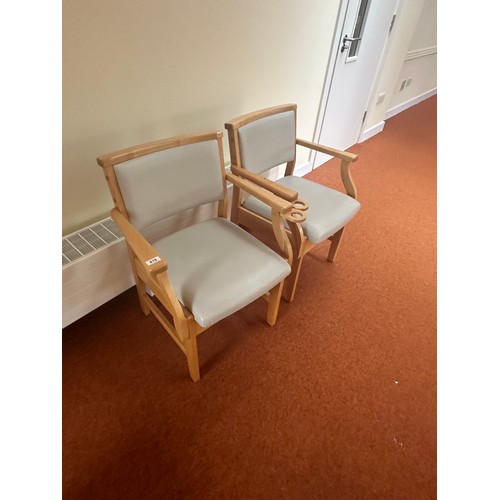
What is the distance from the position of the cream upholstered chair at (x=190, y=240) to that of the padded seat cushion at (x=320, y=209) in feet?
0.66

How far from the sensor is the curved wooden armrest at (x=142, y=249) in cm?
85

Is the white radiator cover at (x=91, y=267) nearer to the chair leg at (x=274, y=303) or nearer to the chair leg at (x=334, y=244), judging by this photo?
the chair leg at (x=274, y=303)

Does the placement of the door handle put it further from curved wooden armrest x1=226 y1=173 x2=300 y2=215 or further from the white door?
curved wooden armrest x1=226 y1=173 x2=300 y2=215

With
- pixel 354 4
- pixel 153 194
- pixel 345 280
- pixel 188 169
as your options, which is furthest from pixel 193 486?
pixel 354 4

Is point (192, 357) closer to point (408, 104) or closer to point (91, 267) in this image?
point (91, 267)

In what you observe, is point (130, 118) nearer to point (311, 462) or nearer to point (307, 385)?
point (307, 385)

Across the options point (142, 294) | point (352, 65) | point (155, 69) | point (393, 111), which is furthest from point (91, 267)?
point (393, 111)

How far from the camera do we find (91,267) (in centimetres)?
116

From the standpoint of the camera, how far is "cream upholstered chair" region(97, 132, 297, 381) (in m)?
0.98

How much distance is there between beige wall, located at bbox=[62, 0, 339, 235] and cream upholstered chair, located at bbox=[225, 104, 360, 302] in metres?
0.27

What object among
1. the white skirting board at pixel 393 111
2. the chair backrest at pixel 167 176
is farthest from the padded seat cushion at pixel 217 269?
the white skirting board at pixel 393 111

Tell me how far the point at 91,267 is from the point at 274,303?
0.78 m

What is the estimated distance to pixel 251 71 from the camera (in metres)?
1.61

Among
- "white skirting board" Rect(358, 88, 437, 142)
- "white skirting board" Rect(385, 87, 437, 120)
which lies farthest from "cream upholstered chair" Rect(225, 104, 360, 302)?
"white skirting board" Rect(385, 87, 437, 120)
